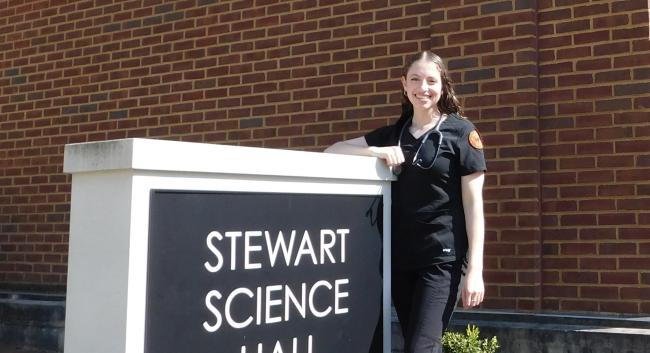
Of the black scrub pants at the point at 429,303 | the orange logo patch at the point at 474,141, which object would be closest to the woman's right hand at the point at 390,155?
the orange logo patch at the point at 474,141

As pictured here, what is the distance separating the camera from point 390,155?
2.84 metres

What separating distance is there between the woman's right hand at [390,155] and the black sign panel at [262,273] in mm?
160

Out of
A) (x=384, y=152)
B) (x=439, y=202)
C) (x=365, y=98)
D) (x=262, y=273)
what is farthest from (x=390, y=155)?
(x=365, y=98)

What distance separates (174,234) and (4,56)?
6018 mm

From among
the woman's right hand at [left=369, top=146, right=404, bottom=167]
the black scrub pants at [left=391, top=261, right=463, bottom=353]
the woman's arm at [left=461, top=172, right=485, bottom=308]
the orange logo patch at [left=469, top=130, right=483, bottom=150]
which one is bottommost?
the black scrub pants at [left=391, top=261, right=463, bottom=353]

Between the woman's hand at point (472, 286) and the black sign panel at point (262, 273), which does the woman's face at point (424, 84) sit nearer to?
the black sign panel at point (262, 273)

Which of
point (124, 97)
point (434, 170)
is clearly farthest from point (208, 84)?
point (434, 170)

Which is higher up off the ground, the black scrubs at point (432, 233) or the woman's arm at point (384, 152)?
the woman's arm at point (384, 152)

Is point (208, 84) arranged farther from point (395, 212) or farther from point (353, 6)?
point (395, 212)

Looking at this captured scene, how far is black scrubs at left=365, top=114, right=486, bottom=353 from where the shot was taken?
9.09 ft

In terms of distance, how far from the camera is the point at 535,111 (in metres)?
4.52

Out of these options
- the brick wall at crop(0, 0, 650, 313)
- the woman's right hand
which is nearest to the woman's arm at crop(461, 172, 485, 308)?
the woman's right hand

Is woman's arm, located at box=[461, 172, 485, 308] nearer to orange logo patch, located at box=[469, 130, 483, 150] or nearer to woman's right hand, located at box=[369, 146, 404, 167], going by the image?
orange logo patch, located at box=[469, 130, 483, 150]

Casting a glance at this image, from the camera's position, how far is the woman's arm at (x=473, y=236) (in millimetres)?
2789
